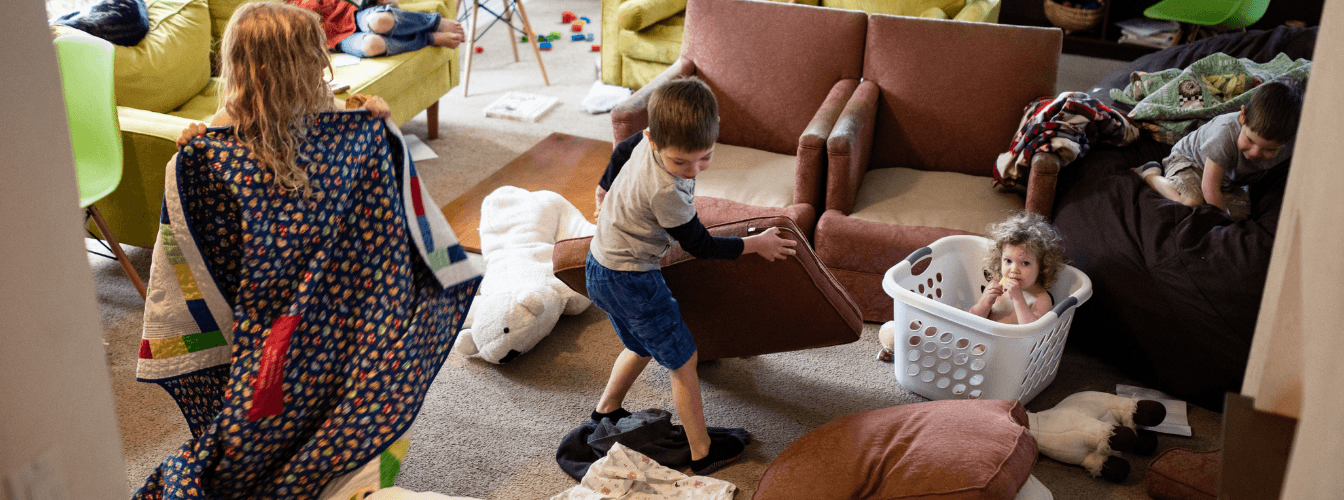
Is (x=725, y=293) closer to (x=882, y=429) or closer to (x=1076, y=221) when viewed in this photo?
(x=882, y=429)

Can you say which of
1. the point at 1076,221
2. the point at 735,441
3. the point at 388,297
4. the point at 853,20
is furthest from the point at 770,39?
the point at 388,297

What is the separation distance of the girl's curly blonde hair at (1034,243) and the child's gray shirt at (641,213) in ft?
2.96

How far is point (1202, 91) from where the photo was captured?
2.66 meters

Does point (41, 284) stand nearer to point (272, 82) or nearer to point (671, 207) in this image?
point (272, 82)

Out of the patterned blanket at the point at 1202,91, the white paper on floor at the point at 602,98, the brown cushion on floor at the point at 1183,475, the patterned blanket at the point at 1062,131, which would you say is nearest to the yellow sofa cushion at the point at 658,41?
the white paper on floor at the point at 602,98

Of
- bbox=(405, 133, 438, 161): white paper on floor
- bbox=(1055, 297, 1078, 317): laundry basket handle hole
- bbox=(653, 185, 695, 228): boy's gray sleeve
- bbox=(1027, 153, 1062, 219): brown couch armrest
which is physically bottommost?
bbox=(405, 133, 438, 161): white paper on floor

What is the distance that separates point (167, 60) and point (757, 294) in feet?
7.92

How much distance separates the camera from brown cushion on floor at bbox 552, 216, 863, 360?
80.3 inches

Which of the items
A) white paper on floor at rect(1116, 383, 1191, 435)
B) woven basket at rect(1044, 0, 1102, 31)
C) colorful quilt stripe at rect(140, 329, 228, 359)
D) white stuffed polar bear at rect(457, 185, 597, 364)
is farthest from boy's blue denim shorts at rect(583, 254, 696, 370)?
woven basket at rect(1044, 0, 1102, 31)

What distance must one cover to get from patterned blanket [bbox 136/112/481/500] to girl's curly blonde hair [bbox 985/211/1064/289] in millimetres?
1372

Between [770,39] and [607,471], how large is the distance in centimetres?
161

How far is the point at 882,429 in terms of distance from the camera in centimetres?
196

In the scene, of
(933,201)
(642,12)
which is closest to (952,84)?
(933,201)

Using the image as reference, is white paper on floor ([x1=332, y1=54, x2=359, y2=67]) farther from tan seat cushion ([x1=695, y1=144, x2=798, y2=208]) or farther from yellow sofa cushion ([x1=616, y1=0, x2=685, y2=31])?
tan seat cushion ([x1=695, y1=144, x2=798, y2=208])
